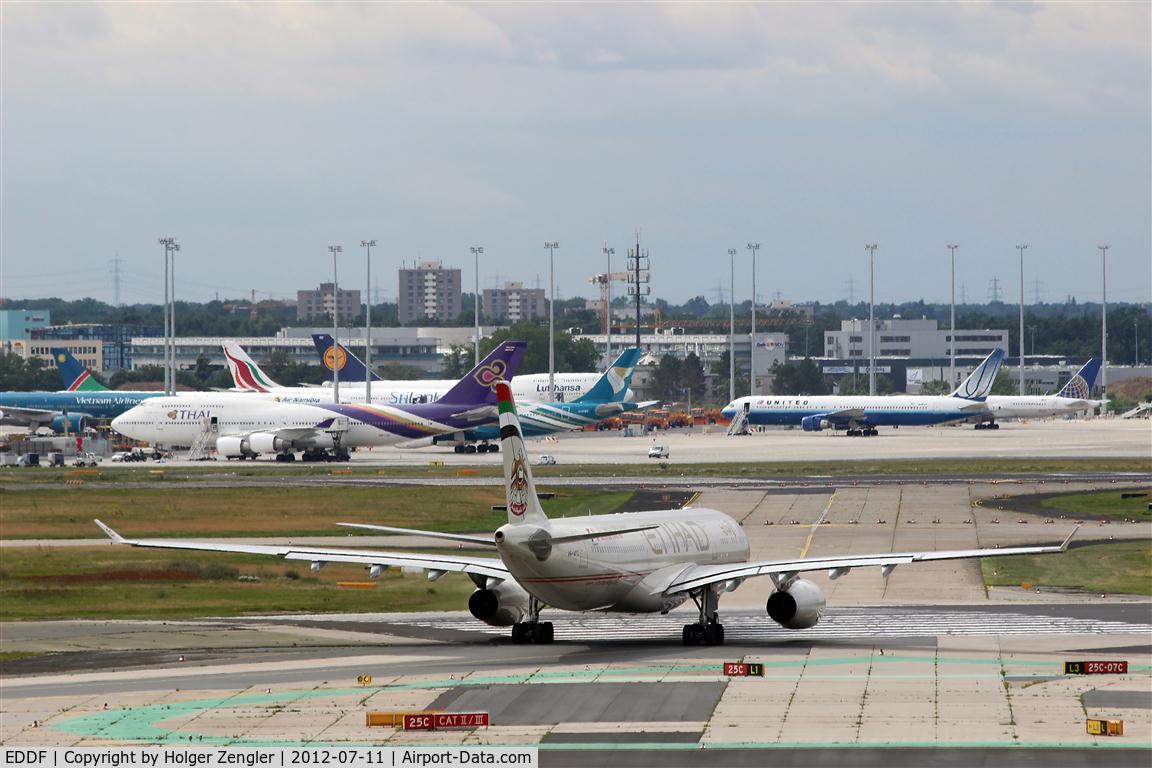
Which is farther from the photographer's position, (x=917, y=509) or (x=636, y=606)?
(x=917, y=509)

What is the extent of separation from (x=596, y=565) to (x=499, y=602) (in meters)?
3.68

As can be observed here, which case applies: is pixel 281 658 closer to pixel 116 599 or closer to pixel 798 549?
pixel 116 599

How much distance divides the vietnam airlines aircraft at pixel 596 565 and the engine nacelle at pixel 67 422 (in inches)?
5002

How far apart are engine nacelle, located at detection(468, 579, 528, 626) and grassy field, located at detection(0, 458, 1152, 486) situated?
72.5 meters

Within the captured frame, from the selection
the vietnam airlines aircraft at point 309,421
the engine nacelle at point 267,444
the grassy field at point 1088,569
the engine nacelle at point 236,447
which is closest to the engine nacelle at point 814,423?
the vietnam airlines aircraft at point 309,421

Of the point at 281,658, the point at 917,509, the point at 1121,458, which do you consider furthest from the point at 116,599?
the point at 1121,458

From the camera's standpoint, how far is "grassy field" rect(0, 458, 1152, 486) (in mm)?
118438

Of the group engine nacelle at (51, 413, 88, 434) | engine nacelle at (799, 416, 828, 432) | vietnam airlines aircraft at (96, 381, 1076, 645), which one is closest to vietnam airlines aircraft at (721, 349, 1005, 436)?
engine nacelle at (799, 416, 828, 432)

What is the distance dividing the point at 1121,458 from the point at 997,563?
79.1 meters

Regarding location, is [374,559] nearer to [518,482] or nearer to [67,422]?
[518,482]

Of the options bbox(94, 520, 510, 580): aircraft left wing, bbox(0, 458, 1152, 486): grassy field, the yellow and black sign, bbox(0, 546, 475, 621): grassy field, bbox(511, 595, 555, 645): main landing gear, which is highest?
bbox(94, 520, 510, 580): aircraft left wing

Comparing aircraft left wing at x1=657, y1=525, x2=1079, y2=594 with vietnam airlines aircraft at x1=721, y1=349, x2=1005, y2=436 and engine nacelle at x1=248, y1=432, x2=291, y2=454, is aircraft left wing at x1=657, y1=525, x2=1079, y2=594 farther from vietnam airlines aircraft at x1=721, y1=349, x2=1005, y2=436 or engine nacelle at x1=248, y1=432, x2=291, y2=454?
vietnam airlines aircraft at x1=721, y1=349, x2=1005, y2=436

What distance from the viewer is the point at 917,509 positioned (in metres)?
87.3

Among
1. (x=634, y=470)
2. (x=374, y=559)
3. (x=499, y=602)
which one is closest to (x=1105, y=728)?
(x=499, y=602)
